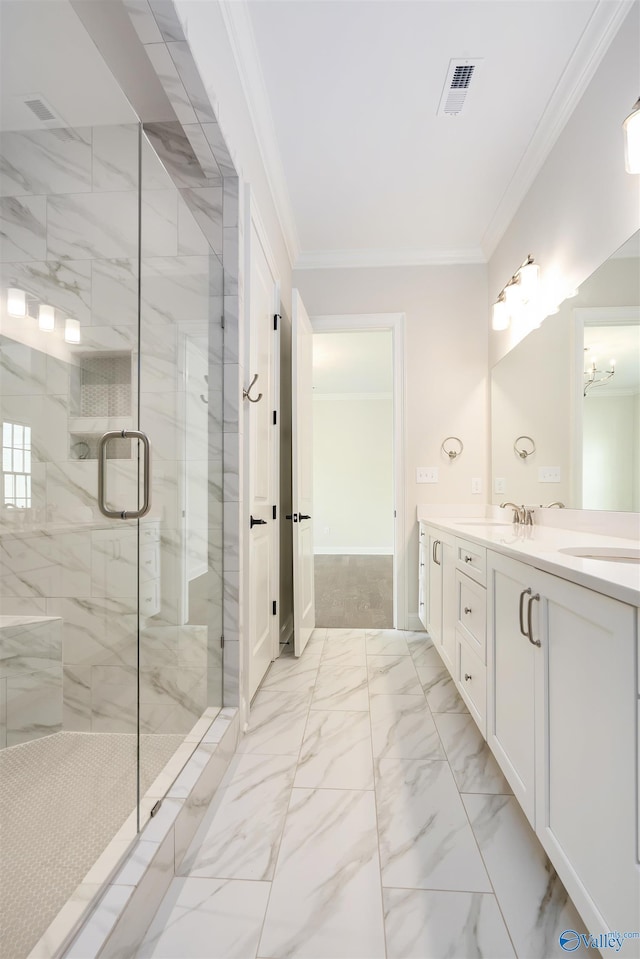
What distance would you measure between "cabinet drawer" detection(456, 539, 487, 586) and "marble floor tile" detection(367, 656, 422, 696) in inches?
29.4

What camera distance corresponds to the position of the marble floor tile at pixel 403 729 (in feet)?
5.86

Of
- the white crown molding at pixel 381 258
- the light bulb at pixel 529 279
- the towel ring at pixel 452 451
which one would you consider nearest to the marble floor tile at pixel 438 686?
the towel ring at pixel 452 451

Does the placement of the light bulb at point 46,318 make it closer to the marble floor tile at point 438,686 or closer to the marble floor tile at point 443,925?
the marble floor tile at point 443,925

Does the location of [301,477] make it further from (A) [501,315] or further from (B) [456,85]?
(B) [456,85]

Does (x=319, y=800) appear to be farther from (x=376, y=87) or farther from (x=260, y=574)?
(x=376, y=87)

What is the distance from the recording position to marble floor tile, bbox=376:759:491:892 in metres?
1.19

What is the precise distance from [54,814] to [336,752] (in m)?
1.01

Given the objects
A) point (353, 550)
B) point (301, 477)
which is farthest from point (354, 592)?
point (353, 550)

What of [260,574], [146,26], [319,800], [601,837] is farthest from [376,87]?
[319,800]

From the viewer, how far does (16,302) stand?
0.99m

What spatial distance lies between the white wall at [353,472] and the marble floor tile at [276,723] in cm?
556

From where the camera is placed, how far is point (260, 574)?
2359mm

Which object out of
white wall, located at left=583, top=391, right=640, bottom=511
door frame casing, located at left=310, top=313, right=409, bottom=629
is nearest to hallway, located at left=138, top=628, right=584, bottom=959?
white wall, located at left=583, top=391, right=640, bottom=511

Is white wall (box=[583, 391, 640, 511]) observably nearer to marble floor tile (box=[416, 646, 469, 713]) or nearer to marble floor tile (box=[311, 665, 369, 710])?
marble floor tile (box=[416, 646, 469, 713])
